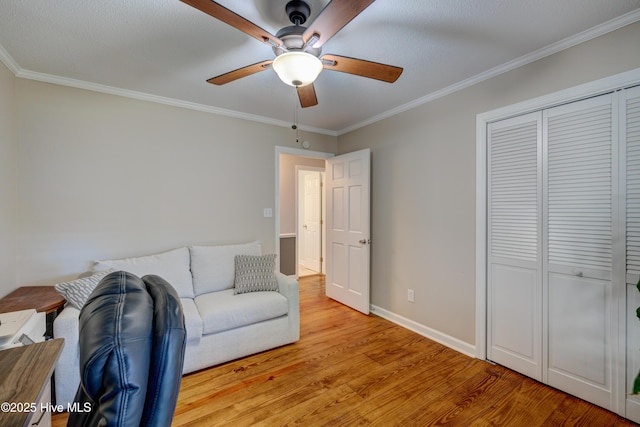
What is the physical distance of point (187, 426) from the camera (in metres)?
1.66

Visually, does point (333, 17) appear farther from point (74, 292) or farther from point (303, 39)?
point (74, 292)

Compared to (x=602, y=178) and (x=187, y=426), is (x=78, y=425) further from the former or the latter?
(x=602, y=178)

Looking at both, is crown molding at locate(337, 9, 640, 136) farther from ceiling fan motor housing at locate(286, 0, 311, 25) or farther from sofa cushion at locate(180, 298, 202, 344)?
sofa cushion at locate(180, 298, 202, 344)

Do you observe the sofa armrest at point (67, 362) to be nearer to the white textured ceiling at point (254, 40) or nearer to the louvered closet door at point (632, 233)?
the white textured ceiling at point (254, 40)

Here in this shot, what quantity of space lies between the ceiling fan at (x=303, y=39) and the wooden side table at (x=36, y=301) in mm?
1905

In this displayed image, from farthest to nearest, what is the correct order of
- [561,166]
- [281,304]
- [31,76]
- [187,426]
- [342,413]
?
[281,304] → [31,76] → [561,166] → [342,413] → [187,426]

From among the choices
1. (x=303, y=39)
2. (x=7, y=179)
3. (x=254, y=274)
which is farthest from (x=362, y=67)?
(x=7, y=179)

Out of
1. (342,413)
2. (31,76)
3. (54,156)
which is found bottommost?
(342,413)

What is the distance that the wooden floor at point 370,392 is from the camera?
1.72 m

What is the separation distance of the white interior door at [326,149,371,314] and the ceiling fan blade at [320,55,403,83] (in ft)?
5.07

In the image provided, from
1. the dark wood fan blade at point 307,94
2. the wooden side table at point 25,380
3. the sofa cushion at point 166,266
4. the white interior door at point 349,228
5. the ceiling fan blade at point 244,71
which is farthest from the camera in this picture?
the white interior door at point 349,228

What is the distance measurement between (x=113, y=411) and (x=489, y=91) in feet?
9.51

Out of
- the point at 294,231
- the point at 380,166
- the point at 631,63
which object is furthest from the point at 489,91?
the point at 294,231

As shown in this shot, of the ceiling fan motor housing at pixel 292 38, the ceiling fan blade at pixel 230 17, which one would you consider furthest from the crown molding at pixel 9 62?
the ceiling fan motor housing at pixel 292 38
